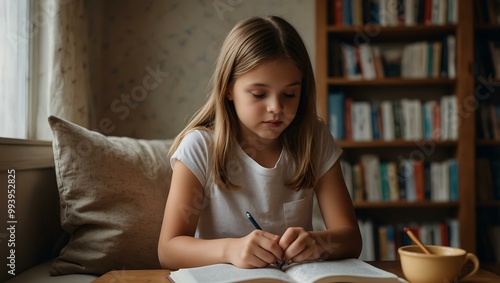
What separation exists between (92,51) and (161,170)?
4.21 feet

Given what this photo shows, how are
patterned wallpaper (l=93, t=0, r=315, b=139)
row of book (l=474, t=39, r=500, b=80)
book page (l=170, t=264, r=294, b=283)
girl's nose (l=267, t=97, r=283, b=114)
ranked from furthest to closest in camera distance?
1. row of book (l=474, t=39, r=500, b=80)
2. patterned wallpaper (l=93, t=0, r=315, b=139)
3. girl's nose (l=267, t=97, r=283, b=114)
4. book page (l=170, t=264, r=294, b=283)

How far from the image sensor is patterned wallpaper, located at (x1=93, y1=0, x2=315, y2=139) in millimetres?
2887

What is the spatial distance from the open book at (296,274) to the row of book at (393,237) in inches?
80.7

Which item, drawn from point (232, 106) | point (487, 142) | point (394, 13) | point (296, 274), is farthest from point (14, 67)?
point (487, 142)

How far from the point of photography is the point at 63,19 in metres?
2.07

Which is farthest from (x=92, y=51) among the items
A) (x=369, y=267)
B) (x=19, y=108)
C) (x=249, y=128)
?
(x=369, y=267)

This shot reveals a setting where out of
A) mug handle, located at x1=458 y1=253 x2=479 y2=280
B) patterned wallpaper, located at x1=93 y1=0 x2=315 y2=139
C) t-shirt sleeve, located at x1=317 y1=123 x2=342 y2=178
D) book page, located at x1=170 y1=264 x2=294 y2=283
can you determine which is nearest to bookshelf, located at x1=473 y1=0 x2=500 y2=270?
patterned wallpaper, located at x1=93 y1=0 x2=315 y2=139

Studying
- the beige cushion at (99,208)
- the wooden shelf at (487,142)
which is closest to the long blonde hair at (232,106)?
the beige cushion at (99,208)

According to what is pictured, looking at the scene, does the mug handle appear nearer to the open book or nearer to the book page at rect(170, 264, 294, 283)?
the open book

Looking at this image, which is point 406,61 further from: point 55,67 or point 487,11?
point 55,67

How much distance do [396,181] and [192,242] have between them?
2.06 meters

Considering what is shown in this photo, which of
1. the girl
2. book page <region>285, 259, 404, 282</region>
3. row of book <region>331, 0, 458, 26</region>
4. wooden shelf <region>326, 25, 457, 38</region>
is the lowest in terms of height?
book page <region>285, 259, 404, 282</region>

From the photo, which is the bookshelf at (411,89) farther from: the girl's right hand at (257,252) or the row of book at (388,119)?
the girl's right hand at (257,252)

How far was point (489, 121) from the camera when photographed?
3039 millimetres
